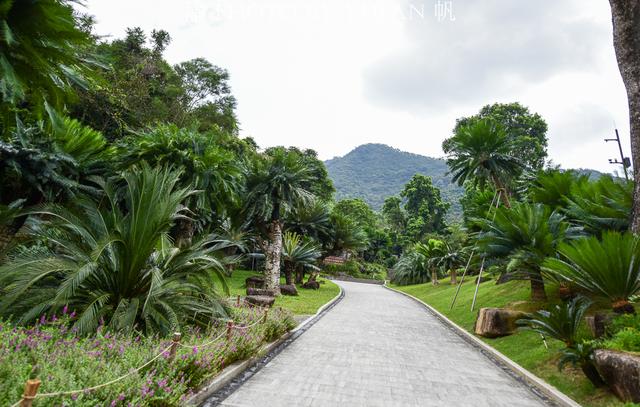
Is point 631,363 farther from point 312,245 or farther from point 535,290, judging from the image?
point 312,245

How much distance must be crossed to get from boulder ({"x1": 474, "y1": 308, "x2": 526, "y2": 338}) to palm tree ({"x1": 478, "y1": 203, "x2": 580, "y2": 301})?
1263 mm

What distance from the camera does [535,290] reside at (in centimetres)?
1190

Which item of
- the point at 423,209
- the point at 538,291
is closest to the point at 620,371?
the point at 538,291

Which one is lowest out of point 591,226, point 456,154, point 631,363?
point 631,363

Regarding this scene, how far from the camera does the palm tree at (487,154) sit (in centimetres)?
1756

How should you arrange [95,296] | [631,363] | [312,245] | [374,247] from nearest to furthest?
[631,363] → [95,296] → [312,245] → [374,247]

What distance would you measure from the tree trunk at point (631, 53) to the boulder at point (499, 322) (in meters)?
4.11

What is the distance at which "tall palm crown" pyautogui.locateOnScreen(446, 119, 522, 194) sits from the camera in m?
17.6

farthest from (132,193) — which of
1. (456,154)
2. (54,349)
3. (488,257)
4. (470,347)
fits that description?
(456,154)

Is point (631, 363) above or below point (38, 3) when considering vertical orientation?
below

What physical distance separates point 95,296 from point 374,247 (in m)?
60.1

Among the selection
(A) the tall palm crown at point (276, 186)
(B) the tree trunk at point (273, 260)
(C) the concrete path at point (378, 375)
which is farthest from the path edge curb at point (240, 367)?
(A) the tall palm crown at point (276, 186)

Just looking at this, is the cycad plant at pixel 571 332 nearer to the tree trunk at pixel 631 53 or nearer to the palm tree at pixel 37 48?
the tree trunk at pixel 631 53

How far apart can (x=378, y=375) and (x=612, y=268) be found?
4.51 m
